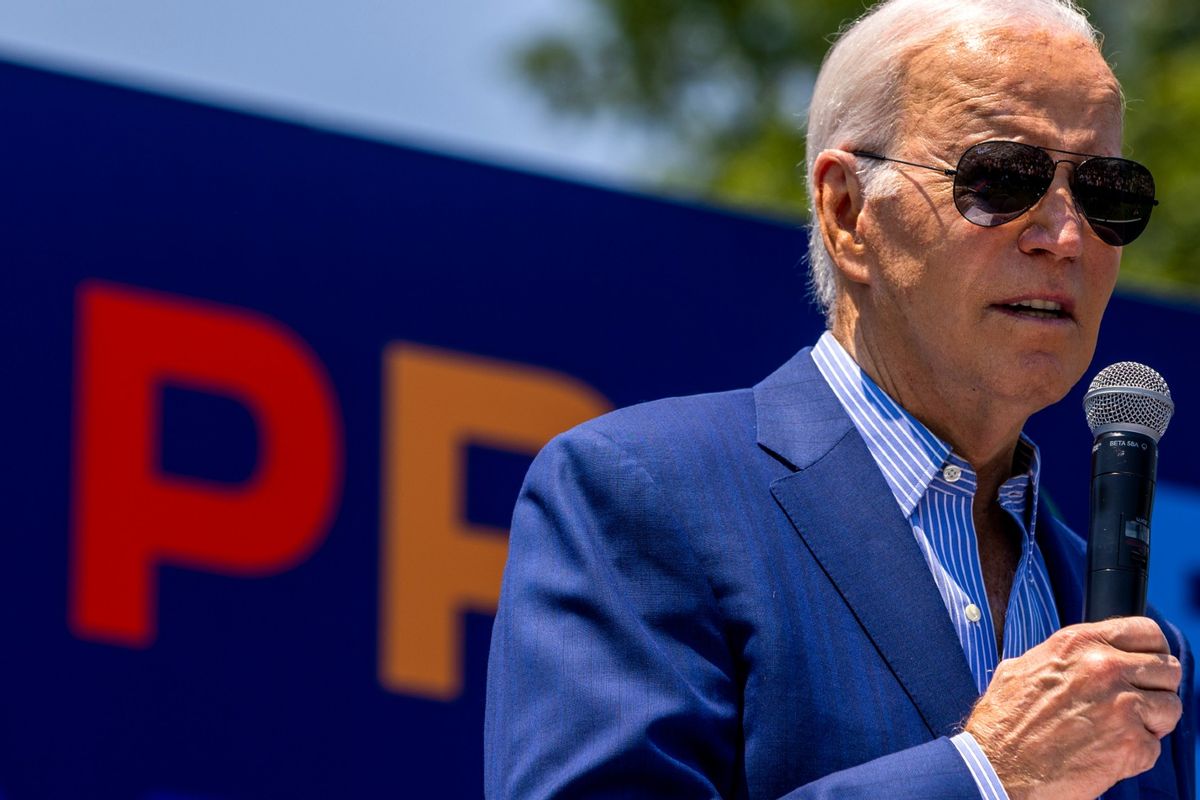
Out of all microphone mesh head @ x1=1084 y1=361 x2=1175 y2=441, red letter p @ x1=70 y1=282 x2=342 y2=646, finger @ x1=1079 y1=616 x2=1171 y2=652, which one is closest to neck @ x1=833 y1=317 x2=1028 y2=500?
microphone mesh head @ x1=1084 y1=361 x2=1175 y2=441

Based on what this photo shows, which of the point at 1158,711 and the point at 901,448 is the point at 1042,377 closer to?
the point at 901,448

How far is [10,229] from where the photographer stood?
4.80 m

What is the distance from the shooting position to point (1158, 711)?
2199 millimetres

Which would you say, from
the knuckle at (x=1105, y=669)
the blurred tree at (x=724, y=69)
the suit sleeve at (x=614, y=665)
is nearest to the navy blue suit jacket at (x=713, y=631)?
the suit sleeve at (x=614, y=665)

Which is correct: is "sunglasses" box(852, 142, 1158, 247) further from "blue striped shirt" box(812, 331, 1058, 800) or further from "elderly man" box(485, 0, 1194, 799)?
"blue striped shirt" box(812, 331, 1058, 800)

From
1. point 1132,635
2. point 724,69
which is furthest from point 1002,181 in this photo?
point 724,69

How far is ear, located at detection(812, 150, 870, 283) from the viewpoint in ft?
9.52

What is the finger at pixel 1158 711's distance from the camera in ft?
7.20

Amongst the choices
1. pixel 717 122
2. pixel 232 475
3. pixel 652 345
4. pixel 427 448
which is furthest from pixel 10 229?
pixel 717 122

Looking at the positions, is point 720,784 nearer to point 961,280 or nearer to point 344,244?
point 961,280

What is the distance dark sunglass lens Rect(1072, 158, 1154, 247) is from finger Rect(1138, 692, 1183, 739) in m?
0.81

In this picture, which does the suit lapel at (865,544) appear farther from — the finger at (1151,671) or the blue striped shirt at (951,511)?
the finger at (1151,671)

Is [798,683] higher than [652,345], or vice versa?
[652,345]

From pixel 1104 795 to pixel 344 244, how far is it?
10.4ft
